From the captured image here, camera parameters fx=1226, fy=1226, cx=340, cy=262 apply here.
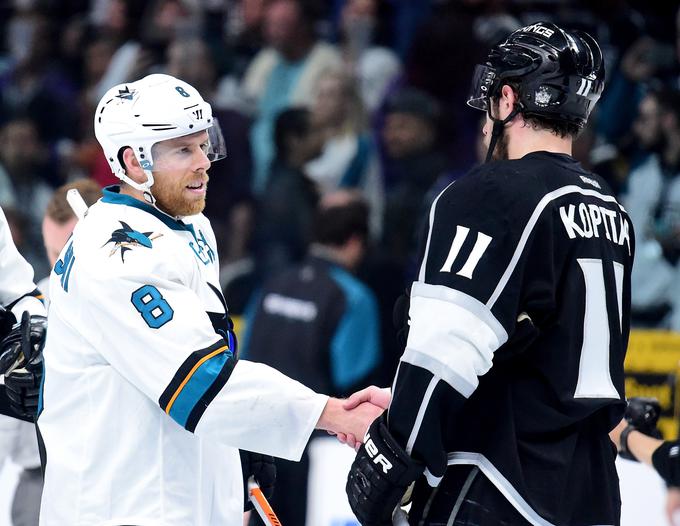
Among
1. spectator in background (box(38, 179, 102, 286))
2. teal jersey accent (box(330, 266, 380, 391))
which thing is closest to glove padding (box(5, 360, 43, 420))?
spectator in background (box(38, 179, 102, 286))

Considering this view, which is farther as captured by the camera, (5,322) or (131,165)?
(5,322)

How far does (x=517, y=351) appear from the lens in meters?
2.88

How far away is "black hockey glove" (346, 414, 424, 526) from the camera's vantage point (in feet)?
9.27

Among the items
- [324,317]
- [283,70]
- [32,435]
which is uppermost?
[283,70]

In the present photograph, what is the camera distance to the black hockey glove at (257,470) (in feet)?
12.1

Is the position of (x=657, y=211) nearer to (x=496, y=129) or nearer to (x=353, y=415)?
(x=496, y=129)

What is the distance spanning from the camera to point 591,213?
2932mm

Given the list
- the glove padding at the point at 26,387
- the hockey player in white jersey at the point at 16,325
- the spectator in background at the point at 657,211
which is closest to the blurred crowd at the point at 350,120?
the spectator in background at the point at 657,211

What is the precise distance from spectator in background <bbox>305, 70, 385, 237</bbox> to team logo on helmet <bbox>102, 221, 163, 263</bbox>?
4.21 metres

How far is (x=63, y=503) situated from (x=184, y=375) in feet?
1.57

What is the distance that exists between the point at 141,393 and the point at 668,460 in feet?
5.57

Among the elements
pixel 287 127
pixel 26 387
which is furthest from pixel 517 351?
pixel 287 127

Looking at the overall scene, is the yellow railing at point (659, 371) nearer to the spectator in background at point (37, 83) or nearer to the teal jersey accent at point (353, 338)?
the teal jersey accent at point (353, 338)

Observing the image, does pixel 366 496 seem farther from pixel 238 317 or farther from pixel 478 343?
pixel 238 317
